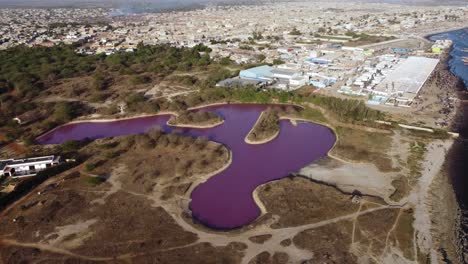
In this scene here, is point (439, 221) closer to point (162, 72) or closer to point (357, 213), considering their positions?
point (357, 213)

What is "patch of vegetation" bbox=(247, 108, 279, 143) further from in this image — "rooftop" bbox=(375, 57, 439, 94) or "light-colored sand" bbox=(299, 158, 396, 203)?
"rooftop" bbox=(375, 57, 439, 94)

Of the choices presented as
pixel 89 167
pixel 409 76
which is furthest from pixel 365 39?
pixel 89 167

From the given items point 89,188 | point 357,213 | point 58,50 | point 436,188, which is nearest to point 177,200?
point 89,188

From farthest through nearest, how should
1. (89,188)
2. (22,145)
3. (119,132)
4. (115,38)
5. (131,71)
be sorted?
1. (115,38)
2. (131,71)
3. (119,132)
4. (22,145)
5. (89,188)

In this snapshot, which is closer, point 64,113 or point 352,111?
point 352,111

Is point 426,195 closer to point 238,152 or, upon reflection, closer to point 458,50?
point 238,152
